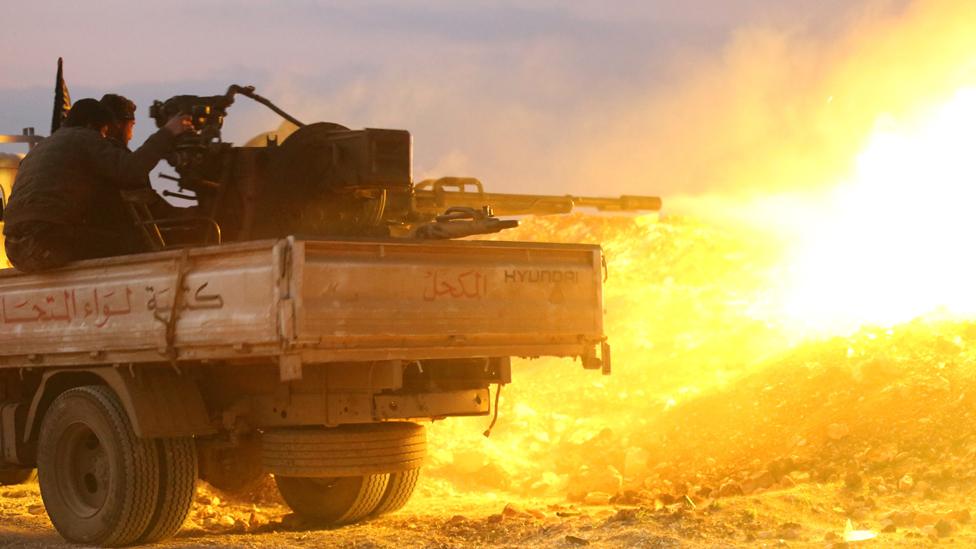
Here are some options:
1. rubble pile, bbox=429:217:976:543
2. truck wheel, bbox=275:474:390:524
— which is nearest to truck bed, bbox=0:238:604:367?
rubble pile, bbox=429:217:976:543

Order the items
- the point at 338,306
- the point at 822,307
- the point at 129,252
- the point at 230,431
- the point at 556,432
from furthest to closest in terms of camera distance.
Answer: the point at 822,307 → the point at 556,432 → the point at 129,252 → the point at 230,431 → the point at 338,306

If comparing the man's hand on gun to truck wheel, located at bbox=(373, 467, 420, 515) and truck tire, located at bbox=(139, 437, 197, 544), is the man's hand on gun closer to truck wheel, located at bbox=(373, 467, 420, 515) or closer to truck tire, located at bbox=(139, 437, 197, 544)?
truck tire, located at bbox=(139, 437, 197, 544)

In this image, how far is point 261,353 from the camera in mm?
8109

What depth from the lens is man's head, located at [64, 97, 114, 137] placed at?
1030cm

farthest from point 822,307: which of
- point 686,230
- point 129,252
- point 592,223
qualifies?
point 592,223

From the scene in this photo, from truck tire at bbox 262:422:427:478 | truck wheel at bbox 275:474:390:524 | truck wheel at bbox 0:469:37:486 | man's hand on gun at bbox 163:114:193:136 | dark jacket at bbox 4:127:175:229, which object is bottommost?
truck wheel at bbox 275:474:390:524

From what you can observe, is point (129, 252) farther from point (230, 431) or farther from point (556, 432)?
point (556, 432)

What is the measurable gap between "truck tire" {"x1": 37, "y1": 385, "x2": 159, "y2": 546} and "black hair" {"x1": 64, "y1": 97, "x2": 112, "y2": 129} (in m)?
2.02

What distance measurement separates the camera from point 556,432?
15492mm

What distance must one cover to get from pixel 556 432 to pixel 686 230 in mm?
11209

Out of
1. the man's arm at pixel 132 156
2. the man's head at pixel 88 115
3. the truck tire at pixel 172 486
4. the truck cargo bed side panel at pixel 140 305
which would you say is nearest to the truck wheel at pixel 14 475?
the truck cargo bed side panel at pixel 140 305

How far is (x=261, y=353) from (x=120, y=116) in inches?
130

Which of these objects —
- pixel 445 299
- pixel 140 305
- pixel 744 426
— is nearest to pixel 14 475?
pixel 140 305

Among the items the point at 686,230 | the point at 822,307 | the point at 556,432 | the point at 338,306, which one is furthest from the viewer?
the point at 686,230
